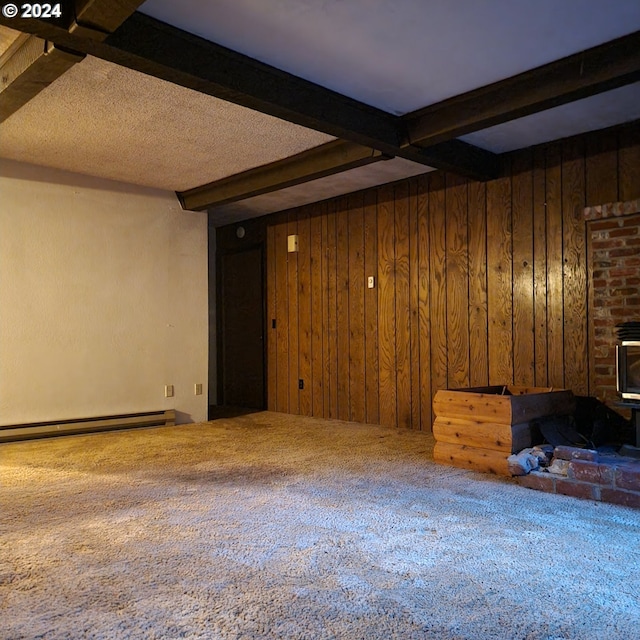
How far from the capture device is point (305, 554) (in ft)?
7.02

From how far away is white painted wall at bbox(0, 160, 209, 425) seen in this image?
4.53 metres

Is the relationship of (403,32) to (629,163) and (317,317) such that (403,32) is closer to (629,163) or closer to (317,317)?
(629,163)

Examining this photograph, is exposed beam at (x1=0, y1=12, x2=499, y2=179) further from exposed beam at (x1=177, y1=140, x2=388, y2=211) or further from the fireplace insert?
the fireplace insert

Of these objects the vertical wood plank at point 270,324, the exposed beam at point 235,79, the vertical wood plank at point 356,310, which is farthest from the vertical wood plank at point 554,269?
the vertical wood plank at point 270,324

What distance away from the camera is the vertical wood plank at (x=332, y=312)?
564 centimetres

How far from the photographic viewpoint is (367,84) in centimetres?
324

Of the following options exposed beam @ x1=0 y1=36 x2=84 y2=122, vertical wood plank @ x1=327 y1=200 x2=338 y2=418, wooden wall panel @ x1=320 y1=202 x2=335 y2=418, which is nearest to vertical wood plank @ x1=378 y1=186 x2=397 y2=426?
vertical wood plank @ x1=327 y1=200 x2=338 y2=418

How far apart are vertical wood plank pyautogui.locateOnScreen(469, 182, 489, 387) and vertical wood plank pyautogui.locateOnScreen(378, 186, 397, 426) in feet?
2.52

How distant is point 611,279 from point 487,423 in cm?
131

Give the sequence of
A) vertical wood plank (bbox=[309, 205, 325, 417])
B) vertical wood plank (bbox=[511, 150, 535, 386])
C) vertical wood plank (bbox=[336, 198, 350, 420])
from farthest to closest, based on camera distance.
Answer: vertical wood plank (bbox=[309, 205, 325, 417]), vertical wood plank (bbox=[336, 198, 350, 420]), vertical wood plank (bbox=[511, 150, 535, 386])

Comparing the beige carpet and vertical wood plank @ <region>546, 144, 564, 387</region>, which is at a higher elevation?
vertical wood plank @ <region>546, 144, 564, 387</region>

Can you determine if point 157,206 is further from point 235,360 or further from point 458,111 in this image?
point 458,111

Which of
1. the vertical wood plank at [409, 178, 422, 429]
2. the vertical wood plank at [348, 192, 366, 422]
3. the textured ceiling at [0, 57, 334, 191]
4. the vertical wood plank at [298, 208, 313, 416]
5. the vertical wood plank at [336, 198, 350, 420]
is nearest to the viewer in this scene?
the textured ceiling at [0, 57, 334, 191]

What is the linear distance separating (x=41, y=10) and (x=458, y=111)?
224 centimetres
